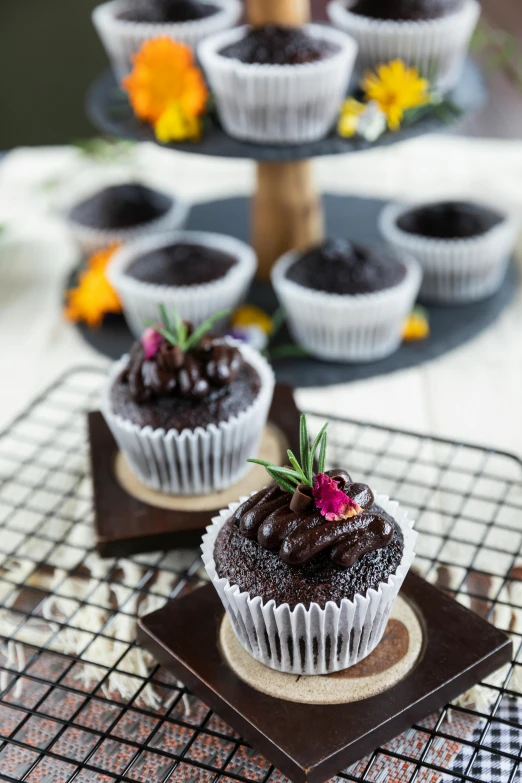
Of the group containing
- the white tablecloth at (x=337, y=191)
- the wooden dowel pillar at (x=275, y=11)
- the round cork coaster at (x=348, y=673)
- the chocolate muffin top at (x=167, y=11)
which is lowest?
the white tablecloth at (x=337, y=191)

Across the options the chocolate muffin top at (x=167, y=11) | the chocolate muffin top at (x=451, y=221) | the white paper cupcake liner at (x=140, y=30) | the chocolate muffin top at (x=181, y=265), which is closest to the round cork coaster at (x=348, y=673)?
the chocolate muffin top at (x=181, y=265)

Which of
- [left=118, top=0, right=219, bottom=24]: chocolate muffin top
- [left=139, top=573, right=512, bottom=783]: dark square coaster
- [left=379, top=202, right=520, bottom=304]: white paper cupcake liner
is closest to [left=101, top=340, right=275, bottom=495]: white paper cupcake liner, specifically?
[left=139, top=573, right=512, bottom=783]: dark square coaster

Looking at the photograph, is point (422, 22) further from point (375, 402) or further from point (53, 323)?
point (53, 323)

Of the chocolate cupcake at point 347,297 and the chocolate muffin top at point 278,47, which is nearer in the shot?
the chocolate muffin top at point 278,47

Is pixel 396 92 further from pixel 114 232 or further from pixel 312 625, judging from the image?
pixel 312 625

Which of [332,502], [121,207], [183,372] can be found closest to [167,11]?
[121,207]

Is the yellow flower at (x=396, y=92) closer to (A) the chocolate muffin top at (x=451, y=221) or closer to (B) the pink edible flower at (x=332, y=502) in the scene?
(A) the chocolate muffin top at (x=451, y=221)

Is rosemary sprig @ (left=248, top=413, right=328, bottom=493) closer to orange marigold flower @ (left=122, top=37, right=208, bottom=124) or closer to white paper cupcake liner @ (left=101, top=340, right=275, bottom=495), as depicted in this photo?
white paper cupcake liner @ (left=101, top=340, right=275, bottom=495)
